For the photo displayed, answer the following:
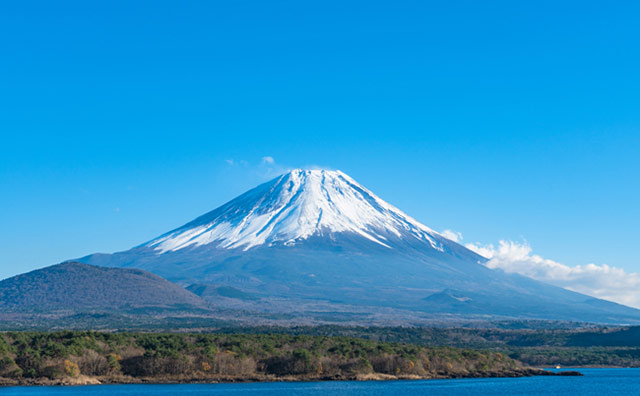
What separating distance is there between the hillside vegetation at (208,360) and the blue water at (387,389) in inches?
150

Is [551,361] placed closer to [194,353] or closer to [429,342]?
[429,342]

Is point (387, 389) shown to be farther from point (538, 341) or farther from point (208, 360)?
point (538, 341)

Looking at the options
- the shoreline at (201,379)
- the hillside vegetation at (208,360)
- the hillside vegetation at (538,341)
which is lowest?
the shoreline at (201,379)

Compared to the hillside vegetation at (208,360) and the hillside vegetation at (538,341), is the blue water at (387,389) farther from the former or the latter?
the hillside vegetation at (538,341)

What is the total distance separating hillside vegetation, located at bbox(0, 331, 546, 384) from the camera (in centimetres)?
8494

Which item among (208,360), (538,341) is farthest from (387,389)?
(538,341)

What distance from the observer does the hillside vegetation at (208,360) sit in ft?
279

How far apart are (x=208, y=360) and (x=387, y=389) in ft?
64.0

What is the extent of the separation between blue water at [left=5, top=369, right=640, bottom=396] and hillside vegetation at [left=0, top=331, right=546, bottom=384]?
12.5ft

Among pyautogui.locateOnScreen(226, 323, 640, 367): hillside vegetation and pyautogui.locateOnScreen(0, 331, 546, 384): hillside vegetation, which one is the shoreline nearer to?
pyautogui.locateOnScreen(0, 331, 546, 384): hillside vegetation

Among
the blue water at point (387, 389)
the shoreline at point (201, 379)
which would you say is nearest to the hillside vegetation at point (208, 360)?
the shoreline at point (201, 379)

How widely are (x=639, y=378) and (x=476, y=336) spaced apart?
251 feet

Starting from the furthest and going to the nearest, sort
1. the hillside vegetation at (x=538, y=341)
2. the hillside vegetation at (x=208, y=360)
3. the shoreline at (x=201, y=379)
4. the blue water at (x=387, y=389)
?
1. the hillside vegetation at (x=538, y=341)
2. the hillside vegetation at (x=208, y=360)
3. the shoreline at (x=201, y=379)
4. the blue water at (x=387, y=389)

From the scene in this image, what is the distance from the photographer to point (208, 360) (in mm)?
93000
